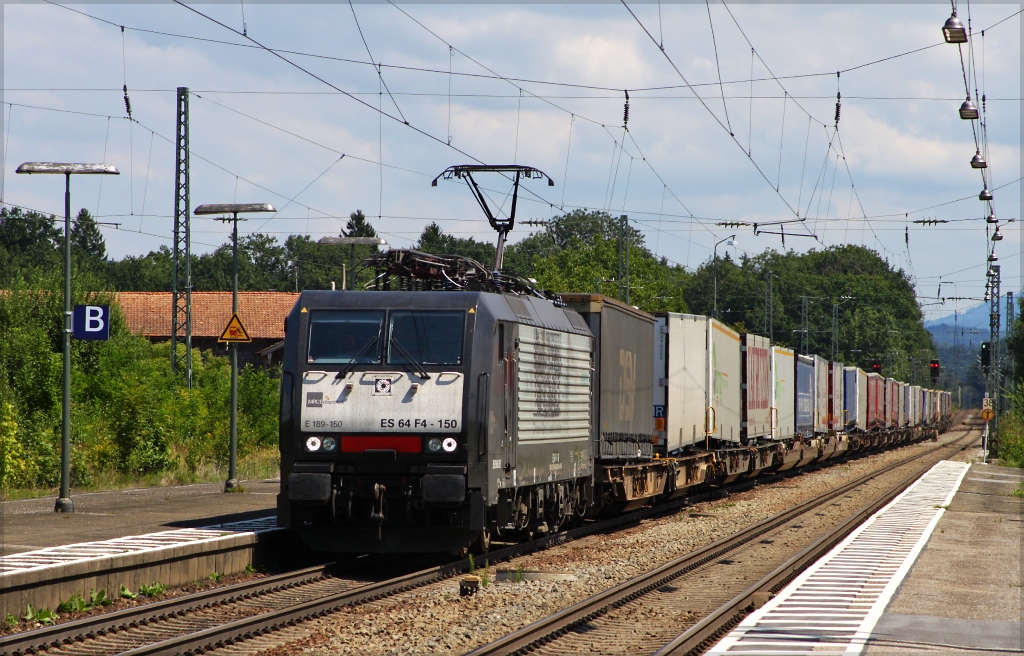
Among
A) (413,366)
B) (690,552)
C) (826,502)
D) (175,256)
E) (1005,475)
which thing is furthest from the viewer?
(1005,475)

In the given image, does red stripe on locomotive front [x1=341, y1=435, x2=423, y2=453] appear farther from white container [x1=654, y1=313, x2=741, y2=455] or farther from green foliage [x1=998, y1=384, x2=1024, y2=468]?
green foliage [x1=998, y1=384, x2=1024, y2=468]

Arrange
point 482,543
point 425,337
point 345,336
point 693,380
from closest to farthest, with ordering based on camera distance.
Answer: point 425,337 < point 345,336 < point 482,543 < point 693,380

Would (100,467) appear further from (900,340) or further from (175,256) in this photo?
(900,340)

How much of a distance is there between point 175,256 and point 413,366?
19301mm

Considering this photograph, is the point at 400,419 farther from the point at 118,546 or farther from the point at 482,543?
the point at 118,546

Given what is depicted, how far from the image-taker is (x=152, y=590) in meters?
11.7

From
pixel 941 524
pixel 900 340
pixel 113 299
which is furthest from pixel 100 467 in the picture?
pixel 900 340

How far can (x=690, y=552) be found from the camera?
1606cm

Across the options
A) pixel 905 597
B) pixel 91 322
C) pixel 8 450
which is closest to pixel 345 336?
pixel 91 322

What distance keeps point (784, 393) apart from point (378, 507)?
71.6 ft

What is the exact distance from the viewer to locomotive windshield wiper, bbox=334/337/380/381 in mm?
13375

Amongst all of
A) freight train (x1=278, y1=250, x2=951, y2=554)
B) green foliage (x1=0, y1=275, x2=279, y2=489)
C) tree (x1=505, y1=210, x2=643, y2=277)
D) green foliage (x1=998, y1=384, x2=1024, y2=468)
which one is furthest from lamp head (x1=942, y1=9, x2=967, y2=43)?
tree (x1=505, y1=210, x2=643, y2=277)

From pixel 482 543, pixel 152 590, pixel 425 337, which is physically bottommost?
pixel 152 590

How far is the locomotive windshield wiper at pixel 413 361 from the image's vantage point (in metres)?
13.2
